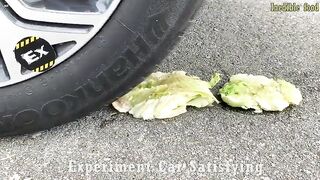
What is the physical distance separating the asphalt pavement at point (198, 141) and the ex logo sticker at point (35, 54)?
0.33 meters

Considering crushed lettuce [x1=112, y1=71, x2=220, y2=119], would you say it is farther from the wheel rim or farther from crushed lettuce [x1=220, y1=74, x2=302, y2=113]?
the wheel rim

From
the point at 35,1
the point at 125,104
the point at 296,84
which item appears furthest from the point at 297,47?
the point at 35,1

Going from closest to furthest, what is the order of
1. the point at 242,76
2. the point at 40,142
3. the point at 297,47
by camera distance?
the point at 40,142 < the point at 242,76 < the point at 297,47

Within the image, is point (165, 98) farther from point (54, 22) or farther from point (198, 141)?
point (54, 22)

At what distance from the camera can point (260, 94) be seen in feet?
8.47

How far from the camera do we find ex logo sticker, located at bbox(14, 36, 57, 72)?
2244 millimetres

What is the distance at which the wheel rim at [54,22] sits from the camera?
2.20m

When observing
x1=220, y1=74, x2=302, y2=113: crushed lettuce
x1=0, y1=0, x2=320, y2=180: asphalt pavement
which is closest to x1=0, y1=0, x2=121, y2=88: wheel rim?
x1=0, y1=0, x2=320, y2=180: asphalt pavement

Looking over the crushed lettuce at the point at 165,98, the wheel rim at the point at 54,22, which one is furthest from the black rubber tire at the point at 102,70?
the crushed lettuce at the point at 165,98

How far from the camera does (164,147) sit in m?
2.35

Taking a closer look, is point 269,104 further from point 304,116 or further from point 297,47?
point 297,47

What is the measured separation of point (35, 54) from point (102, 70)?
0.26 metres

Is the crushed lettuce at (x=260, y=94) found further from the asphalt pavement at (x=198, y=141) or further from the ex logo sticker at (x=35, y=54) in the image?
the ex logo sticker at (x=35, y=54)

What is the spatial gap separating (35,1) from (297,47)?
1353 millimetres
